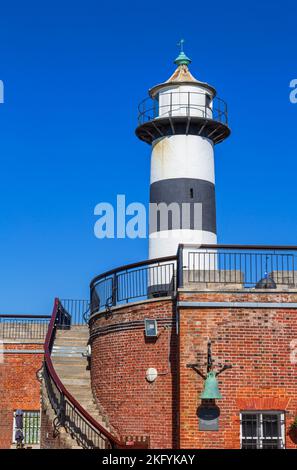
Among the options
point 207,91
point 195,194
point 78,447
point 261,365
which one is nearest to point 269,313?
point 261,365

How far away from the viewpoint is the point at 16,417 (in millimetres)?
30938

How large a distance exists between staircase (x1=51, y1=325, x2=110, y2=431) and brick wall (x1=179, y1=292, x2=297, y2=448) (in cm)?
388

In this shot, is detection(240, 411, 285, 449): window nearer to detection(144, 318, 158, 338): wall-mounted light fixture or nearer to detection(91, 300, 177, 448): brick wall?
detection(91, 300, 177, 448): brick wall

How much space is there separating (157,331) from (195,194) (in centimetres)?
858

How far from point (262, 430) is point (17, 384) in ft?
49.4

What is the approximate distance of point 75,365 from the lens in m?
25.4

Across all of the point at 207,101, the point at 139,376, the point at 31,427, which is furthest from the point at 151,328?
the point at 31,427

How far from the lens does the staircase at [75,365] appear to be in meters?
23.3

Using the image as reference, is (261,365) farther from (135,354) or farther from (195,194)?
(195,194)

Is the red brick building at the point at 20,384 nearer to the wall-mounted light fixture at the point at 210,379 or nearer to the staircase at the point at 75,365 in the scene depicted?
the staircase at the point at 75,365

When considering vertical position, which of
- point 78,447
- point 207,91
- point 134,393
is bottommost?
point 78,447

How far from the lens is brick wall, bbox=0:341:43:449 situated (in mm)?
31703

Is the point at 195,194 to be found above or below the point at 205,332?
above

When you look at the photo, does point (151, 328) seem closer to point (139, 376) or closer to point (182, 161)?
point (139, 376)
